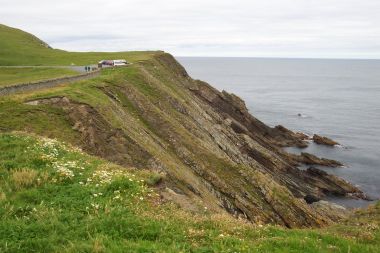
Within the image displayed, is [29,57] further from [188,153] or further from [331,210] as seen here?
[331,210]

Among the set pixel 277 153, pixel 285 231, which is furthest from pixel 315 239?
pixel 277 153

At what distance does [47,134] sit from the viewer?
28.7 m

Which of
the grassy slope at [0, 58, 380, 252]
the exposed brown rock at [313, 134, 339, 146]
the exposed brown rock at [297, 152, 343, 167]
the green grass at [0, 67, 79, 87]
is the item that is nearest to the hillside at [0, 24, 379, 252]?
the grassy slope at [0, 58, 380, 252]

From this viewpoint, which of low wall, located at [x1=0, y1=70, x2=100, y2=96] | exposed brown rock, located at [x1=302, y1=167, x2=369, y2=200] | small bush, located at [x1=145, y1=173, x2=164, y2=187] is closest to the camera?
small bush, located at [x1=145, y1=173, x2=164, y2=187]

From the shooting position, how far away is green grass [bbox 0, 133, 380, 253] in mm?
12844

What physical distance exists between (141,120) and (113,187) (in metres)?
25.7

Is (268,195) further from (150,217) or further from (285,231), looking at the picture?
(150,217)

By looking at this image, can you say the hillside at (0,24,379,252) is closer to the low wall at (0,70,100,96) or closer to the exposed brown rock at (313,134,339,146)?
the low wall at (0,70,100,96)

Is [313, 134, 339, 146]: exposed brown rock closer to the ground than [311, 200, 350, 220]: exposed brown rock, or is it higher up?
higher up

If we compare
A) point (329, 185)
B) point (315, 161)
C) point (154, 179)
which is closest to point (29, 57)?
point (315, 161)

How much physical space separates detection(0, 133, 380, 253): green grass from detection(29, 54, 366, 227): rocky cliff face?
242cm

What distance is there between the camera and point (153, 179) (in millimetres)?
19312

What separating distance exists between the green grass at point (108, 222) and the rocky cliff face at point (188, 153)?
95.4 inches

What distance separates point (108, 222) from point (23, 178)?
5121mm
